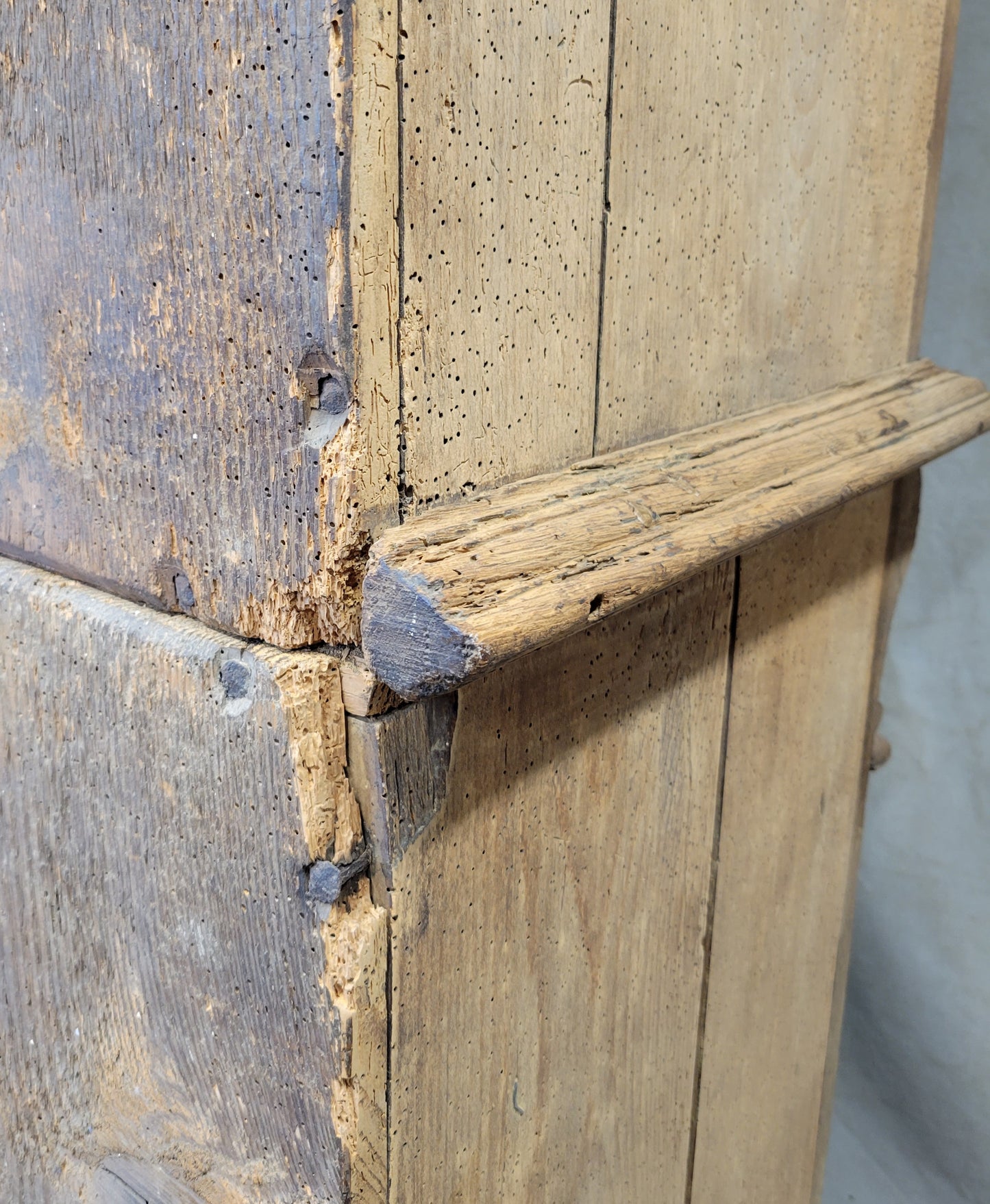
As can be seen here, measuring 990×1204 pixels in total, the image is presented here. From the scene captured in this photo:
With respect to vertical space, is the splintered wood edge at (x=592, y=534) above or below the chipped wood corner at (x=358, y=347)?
below

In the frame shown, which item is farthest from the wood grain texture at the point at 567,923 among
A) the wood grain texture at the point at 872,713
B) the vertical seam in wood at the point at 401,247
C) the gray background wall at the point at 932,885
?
the gray background wall at the point at 932,885

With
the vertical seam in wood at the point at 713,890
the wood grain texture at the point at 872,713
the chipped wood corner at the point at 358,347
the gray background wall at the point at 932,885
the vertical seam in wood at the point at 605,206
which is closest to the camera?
the chipped wood corner at the point at 358,347

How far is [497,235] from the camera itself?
52 cm

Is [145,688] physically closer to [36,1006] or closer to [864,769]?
[36,1006]

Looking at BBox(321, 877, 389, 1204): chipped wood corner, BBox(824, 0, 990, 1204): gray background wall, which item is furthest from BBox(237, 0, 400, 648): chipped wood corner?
BBox(824, 0, 990, 1204): gray background wall

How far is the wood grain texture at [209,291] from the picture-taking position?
0.46 meters

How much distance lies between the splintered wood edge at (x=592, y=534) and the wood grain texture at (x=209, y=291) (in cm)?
4

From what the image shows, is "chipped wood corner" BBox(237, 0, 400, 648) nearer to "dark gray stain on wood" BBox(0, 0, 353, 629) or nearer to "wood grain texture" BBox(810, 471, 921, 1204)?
"dark gray stain on wood" BBox(0, 0, 353, 629)

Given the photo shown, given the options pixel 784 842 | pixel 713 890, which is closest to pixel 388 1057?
pixel 713 890

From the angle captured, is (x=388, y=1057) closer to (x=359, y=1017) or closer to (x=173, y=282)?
(x=359, y=1017)

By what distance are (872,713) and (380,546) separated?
28.6 inches

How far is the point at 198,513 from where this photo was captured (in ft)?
1.79

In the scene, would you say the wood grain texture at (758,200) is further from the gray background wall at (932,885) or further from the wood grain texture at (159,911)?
the gray background wall at (932,885)

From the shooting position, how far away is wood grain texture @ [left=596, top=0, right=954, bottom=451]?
2.00 feet
